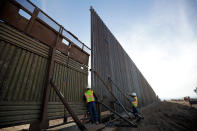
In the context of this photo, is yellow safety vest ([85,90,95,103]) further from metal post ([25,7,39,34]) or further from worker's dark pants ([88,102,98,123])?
metal post ([25,7,39,34])

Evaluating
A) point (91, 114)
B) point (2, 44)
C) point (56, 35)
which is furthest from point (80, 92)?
point (2, 44)

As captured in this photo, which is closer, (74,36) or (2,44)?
(2,44)

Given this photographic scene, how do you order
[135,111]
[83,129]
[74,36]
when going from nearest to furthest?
[83,129]
[74,36]
[135,111]

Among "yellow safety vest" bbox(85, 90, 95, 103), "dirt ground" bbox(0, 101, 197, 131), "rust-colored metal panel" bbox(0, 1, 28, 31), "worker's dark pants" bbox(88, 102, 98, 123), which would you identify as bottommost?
"dirt ground" bbox(0, 101, 197, 131)

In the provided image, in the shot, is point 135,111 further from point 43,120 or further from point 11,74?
point 11,74

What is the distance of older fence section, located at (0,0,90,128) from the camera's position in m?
2.30

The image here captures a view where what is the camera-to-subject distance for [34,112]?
2557 mm

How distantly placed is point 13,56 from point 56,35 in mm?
1738

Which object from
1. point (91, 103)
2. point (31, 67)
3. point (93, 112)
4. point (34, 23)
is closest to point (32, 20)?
point (34, 23)

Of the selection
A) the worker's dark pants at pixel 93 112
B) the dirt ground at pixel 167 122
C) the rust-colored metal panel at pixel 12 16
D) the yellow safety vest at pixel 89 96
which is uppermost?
the rust-colored metal panel at pixel 12 16

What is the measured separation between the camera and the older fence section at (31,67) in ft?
7.54

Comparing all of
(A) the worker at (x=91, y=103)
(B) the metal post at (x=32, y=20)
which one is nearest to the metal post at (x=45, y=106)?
(B) the metal post at (x=32, y=20)

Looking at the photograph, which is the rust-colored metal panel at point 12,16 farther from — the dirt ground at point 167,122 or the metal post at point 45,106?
the dirt ground at point 167,122

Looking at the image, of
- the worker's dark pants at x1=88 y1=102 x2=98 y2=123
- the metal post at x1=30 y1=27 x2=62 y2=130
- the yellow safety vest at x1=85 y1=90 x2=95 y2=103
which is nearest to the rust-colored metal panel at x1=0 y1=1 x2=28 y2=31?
the metal post at x1=30 y1=27 x2=62 y2=130
